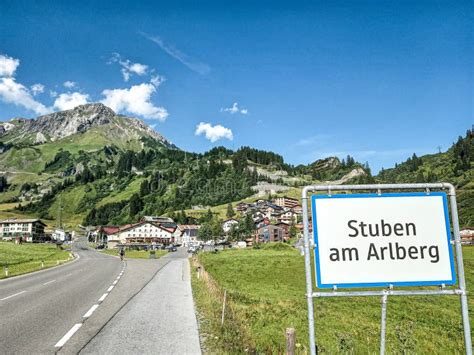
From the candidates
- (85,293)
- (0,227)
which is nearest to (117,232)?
(0,227)

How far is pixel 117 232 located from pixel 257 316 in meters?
160

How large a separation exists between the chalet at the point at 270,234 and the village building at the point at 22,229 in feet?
326

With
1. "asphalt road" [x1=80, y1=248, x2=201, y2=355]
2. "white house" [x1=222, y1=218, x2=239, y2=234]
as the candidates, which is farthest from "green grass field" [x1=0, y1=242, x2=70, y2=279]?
"white house" [x1=222, y1=218, x2=239, y2=234]

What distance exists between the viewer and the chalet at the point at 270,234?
5399 inches

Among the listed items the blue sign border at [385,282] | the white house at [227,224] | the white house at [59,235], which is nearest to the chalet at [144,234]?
the white house at [227,224]

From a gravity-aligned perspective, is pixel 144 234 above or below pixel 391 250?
below

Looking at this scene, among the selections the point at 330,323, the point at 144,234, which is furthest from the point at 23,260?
the point at 144,234

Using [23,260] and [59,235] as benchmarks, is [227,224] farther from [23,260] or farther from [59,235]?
[23,260]

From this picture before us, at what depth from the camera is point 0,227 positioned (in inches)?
6762

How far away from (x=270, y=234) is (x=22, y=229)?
11237 centimetres

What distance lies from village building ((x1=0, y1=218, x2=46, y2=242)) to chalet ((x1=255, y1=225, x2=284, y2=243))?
9926cm

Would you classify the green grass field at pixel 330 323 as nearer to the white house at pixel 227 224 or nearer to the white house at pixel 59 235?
the white house at pixel 227 224

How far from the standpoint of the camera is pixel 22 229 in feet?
542

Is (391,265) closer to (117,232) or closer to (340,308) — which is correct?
(340,308)
